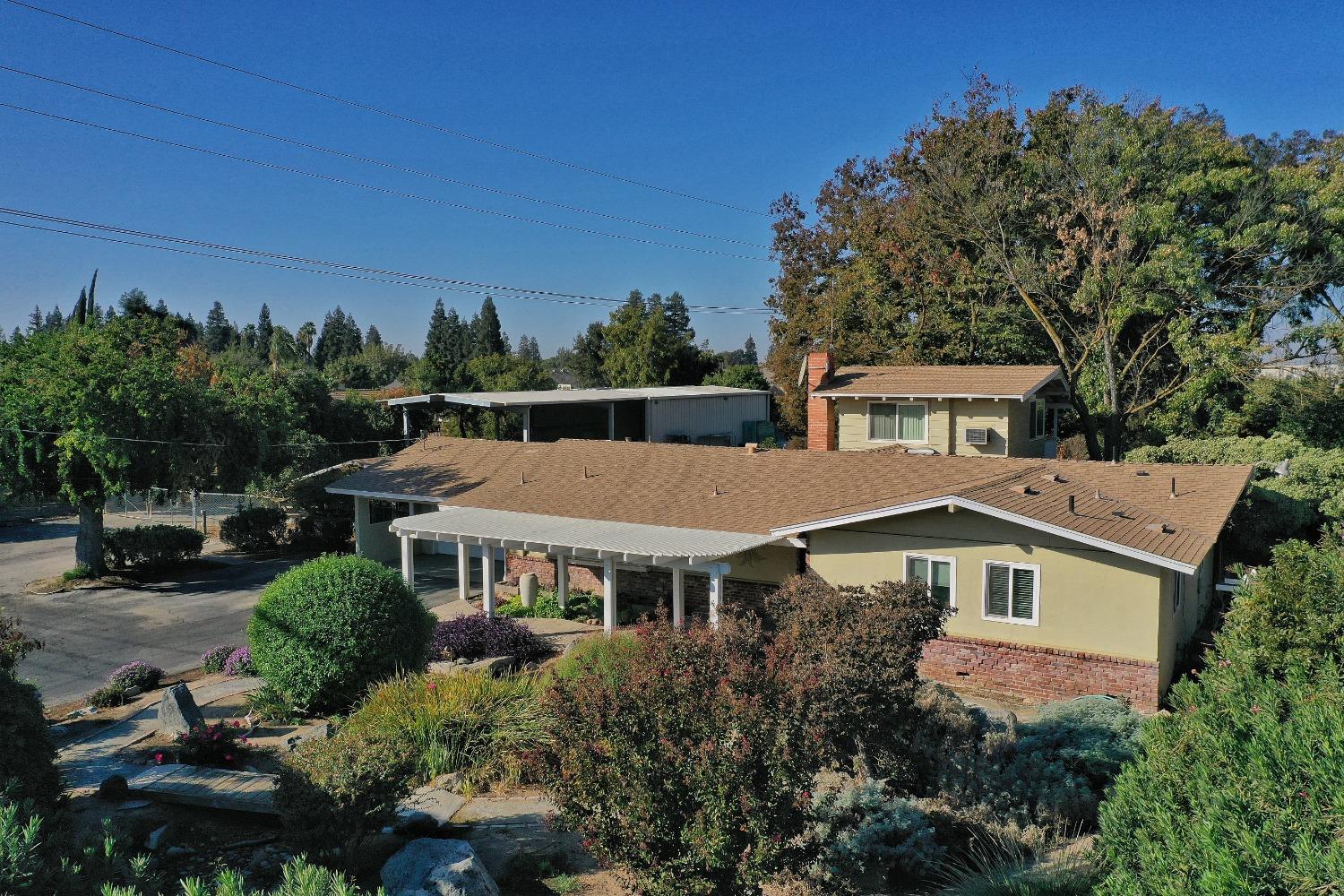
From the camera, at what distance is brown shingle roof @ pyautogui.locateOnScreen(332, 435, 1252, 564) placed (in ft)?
55.0

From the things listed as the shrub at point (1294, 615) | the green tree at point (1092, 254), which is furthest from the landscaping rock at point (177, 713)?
the green tree at point (1092, 254)

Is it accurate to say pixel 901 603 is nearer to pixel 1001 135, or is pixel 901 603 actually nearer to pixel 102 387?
pixel 102 387

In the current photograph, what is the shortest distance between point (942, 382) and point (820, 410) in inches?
168

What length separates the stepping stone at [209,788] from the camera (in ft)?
32.7

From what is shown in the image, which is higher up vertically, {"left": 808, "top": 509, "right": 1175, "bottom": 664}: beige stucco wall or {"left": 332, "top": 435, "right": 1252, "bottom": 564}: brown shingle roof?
{"left": 332, "top": 435, "right": 1252, "bottom": 564}: brown shingle roof

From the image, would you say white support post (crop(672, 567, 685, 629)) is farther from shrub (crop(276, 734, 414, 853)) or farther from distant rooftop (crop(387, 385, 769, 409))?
distant rooftop (crop(387, 385, 769, 409))

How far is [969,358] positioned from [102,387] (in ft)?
110

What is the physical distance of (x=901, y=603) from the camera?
10328 mm

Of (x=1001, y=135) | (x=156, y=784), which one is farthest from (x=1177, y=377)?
(x=156, y=784)

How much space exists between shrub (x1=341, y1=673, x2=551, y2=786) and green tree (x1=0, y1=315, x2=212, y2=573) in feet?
55.1

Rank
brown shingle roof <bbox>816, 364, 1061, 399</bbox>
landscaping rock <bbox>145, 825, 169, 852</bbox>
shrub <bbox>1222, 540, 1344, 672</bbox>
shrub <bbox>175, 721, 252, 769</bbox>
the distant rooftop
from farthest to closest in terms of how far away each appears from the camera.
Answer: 1. the distant rooftop
2. brown shingle roof <bbox>816, 364, 1061, 399</bbox>
3. shrub <bbox>175, 721, 252, 769</bbox>
4. landscaping rock <bbox>145, 825, 169, 852</bbox>
5. shrub <bbox>1222, 540, 1344, 672</bbox>

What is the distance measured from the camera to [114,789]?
10352 millimetres

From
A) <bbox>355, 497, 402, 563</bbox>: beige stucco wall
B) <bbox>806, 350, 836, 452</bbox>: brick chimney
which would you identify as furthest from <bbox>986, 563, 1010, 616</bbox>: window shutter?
<bbox>355, 497, 402, 563</bbox>: beige stucco wall

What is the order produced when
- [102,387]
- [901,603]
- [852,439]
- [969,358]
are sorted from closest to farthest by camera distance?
1. [901,603]
2. [102,387]
3. [852,439]
4. [969,358]
